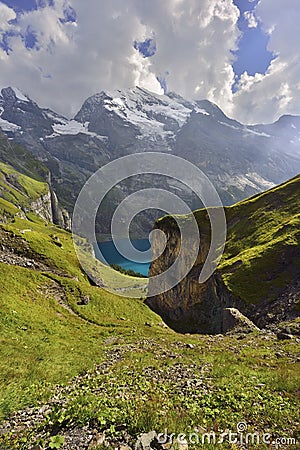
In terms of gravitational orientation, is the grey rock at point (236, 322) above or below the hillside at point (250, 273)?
below

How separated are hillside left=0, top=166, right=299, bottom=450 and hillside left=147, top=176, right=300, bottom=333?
34.4ft

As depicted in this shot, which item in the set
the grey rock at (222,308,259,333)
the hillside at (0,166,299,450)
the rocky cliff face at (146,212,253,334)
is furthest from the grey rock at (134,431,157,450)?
the rocky cliff face at (146,212,253,334)

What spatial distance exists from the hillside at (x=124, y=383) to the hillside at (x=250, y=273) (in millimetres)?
10473

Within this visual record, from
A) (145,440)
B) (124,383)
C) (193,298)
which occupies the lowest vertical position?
(124,383)

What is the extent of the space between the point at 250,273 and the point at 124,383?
32.4 m

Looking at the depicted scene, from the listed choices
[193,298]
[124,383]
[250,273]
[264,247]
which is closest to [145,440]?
[124,383]

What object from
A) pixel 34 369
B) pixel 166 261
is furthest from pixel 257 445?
pixel 166 261

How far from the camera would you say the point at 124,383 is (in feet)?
43.4

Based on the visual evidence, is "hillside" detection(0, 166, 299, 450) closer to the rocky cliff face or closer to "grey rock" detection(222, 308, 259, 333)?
"grey rock" detection(222, 308, 259, 333)

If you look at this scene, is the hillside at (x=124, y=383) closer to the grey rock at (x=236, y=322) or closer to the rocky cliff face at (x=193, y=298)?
the grey rock at (x=236, y=322)

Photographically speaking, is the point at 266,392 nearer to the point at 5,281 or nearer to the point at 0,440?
the point at 0,440

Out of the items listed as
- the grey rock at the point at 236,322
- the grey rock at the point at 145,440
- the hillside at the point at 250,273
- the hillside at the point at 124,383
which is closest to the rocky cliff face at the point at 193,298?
the hillside at the point at 250,273

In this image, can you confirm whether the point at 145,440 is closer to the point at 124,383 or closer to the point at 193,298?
the point at 124,383

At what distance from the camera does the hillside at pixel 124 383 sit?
860cm
